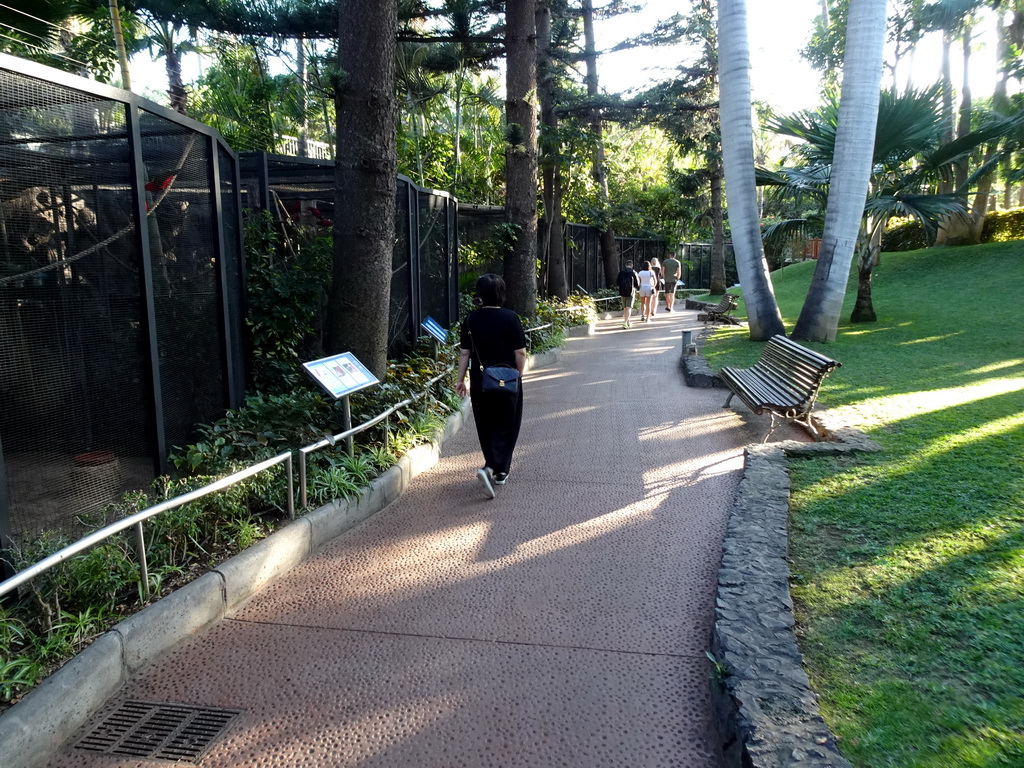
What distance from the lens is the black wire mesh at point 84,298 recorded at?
381 centimetres

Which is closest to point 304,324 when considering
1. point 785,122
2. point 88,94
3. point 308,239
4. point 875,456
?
point 308,239

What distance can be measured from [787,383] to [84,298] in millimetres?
6257

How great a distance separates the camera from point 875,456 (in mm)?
6098

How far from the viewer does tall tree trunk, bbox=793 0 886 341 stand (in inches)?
479

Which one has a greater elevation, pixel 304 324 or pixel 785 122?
pixel 785 122

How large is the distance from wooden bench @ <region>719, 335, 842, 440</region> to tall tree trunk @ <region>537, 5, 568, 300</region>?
35.0 ft

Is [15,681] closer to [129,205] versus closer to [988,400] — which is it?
[129,205]

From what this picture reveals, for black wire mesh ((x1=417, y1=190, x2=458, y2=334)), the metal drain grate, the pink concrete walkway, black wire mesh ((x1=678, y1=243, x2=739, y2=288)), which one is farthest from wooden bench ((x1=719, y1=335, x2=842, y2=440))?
black wire mesh ((x1=678, y1=243, x2=739, y2=288))

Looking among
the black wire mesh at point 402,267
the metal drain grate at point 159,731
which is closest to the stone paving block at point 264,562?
the metal drain grate at point 159,731

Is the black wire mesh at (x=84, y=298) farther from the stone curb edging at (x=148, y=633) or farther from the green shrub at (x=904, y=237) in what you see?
the green shrub at (x=904, y=237)

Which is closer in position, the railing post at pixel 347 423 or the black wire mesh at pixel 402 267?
the railing post at pixel 347 423

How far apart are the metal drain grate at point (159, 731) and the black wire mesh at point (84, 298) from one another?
1143 mm

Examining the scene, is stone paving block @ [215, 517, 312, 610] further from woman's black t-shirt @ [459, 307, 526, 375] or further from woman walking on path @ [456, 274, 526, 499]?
woman's black t-shirt @ [459, 307, 526, 375]

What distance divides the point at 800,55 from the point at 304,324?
1431 inches
